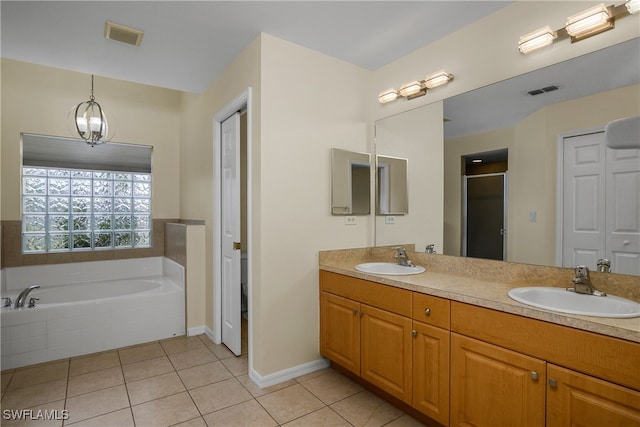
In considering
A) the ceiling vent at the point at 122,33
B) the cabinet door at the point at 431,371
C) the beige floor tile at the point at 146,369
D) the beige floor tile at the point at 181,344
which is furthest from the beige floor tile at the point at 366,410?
the ceiling vent at the point at 122,33

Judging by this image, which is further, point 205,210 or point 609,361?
point 205,210

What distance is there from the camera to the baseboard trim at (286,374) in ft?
7.39

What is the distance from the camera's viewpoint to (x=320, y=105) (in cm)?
252

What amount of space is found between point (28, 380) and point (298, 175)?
2516 mm

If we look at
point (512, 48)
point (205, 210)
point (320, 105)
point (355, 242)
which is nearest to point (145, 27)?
point (320, 105)

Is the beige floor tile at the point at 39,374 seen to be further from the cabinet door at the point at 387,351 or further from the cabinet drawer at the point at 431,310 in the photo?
the cabinet drawer at the point at 431,310

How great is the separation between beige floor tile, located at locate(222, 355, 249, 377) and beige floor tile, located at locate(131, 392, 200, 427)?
42cm

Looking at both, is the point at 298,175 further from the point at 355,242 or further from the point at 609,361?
the point at 609,361

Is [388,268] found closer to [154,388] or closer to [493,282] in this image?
[493,282]

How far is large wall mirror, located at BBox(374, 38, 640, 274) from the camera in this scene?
1.56m

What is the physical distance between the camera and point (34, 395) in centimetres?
215

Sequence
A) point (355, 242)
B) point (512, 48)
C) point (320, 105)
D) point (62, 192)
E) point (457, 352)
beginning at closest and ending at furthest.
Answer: point (457, 352), point (512, 48), point (320, 105), point (355, 242), point (62, 192)

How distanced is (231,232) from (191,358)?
3.72ft

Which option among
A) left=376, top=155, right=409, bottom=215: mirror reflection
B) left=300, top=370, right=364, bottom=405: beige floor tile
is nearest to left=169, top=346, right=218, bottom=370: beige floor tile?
left=300, top=370, right=364, bottom=405: beige floor tile
